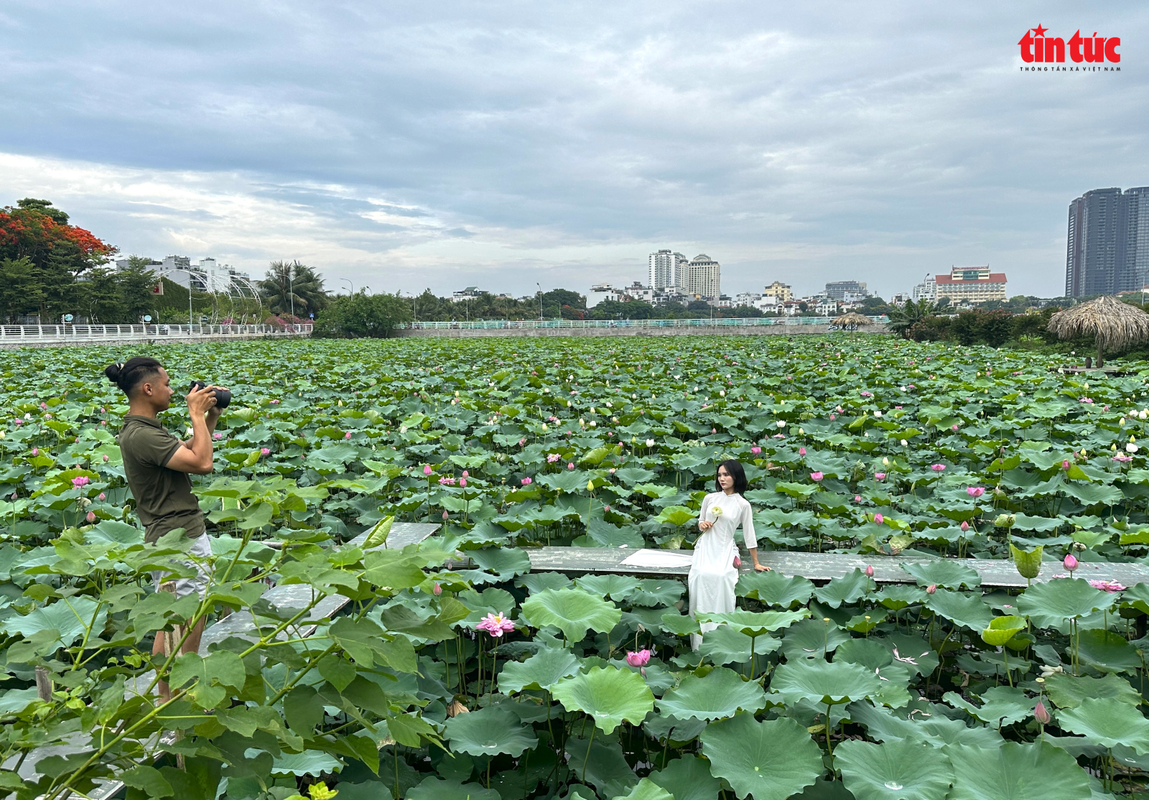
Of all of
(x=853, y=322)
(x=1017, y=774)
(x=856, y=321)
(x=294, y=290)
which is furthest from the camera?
(x=294, y=290)

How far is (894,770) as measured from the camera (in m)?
1.65

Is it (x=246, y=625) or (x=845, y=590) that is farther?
(x=845, y=590)

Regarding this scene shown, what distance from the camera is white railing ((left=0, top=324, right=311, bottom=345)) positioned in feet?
99.0

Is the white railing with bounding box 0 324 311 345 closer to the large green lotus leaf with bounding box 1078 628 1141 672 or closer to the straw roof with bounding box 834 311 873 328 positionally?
the large green lotus leaf with bounding box 1078 628 1141 672

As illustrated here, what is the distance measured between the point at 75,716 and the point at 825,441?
5.62m

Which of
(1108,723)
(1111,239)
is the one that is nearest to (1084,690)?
(1108,723)

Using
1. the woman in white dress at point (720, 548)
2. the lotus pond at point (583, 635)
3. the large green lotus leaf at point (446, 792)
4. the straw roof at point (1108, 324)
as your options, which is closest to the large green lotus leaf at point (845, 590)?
the lotus pond at point (583, 635)

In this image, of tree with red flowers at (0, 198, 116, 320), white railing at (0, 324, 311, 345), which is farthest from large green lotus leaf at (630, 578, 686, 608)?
tree with red flowers at (0, 198, 116, 320)

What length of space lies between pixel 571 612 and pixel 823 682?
0.79 m

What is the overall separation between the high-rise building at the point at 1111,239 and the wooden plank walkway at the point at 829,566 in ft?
497

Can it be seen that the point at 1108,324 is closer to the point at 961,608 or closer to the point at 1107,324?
the point at 1107,324

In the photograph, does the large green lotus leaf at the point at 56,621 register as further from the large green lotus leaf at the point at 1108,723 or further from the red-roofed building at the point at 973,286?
the red-roofed building at the point at 973,286

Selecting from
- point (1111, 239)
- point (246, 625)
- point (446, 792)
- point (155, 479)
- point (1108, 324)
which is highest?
point (1111, 239)

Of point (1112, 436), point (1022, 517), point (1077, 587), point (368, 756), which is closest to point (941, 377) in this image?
point (1112, 436)
